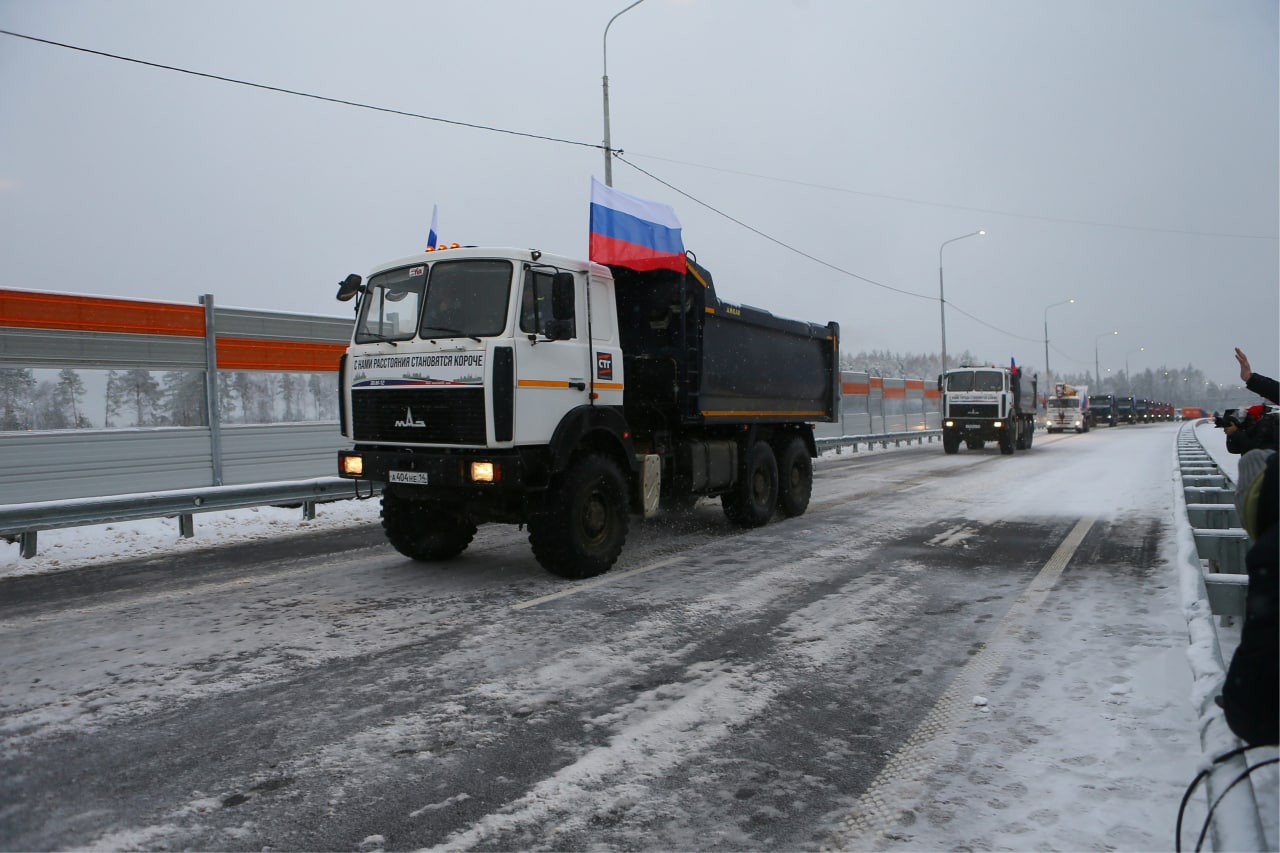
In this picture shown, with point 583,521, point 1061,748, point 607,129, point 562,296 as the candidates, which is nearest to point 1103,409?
point 607,129

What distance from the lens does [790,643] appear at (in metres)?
5.38

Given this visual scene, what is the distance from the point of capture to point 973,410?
84.1 feet

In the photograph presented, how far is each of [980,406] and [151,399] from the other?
72.7ft

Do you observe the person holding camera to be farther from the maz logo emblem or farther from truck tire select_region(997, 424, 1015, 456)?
truck tire select_region(997, 424, 1015, 456)

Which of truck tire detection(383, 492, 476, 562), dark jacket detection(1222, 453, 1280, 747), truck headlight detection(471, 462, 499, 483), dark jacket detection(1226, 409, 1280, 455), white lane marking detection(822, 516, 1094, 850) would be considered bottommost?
white lane marking detection(822, 516, 1094, 850)

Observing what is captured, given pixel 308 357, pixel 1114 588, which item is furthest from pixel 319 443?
pixel 1114 588

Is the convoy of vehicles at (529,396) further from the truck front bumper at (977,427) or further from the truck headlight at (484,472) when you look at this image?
the truck front bumper at (977,427)

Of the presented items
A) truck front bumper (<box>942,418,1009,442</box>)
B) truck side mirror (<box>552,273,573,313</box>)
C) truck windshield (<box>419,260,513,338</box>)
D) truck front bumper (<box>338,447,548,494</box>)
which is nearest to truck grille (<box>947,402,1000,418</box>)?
truck front bumper (<box>942,418,1009,442</box>)

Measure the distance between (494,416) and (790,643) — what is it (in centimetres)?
279

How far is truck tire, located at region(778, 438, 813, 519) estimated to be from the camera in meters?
11.3

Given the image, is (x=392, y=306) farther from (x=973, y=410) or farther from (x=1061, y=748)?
(x=973, y=410)

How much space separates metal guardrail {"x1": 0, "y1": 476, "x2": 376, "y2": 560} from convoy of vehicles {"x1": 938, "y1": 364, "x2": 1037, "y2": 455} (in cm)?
1984

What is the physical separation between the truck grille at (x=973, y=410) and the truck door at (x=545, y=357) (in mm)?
21018

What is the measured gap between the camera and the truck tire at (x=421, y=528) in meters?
8.00
